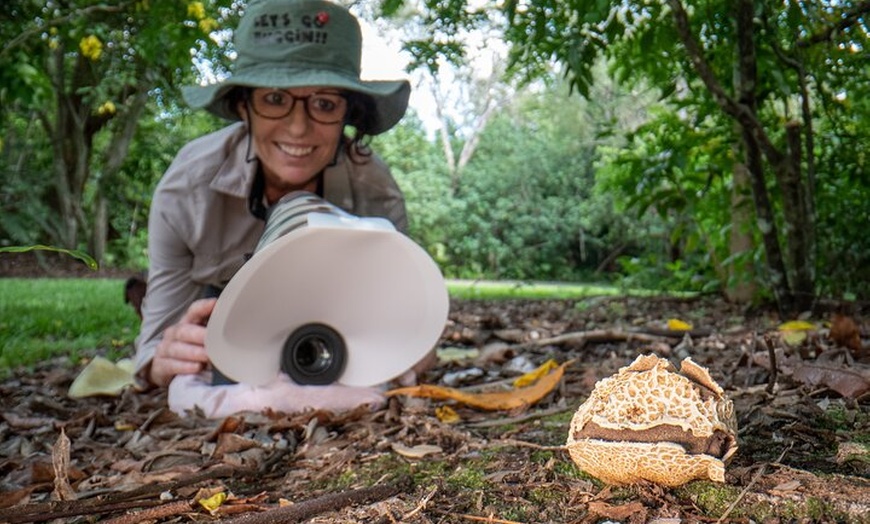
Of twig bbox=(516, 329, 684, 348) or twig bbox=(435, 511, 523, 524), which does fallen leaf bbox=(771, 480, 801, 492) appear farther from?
twig bbox=(516, 329, 684, 348)

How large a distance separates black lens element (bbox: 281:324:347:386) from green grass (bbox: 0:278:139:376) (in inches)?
68.3

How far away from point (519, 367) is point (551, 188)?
18.6m

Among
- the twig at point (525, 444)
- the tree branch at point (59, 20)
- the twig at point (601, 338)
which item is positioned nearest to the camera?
the twig at point (525, 444)

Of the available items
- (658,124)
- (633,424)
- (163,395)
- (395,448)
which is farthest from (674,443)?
(658,124)

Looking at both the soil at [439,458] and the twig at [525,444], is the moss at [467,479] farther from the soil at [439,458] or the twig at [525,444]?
the twig at [525,444]

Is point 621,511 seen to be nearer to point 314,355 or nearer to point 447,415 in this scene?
point 447,415

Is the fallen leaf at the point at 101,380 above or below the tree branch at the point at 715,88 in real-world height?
below

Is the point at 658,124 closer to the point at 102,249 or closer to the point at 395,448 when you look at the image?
the point at 395,448

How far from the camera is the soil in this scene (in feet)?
3.66

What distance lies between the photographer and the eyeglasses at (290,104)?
2.34 meters

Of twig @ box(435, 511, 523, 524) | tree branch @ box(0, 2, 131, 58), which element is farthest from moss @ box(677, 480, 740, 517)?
tree branch @ box(0, 2, 131, 58)

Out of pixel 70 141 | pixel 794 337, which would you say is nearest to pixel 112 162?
pixel 70 141

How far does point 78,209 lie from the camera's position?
1239 cm

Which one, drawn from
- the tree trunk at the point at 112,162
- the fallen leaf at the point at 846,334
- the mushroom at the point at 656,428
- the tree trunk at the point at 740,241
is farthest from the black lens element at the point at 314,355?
the tree trunk at the point at 112,162
